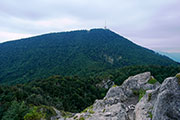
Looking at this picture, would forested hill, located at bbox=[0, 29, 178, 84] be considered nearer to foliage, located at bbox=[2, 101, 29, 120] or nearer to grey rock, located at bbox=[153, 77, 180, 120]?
foliage, located at bbox=[2, 101, 29, 120]

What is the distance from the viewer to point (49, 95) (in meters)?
35.1

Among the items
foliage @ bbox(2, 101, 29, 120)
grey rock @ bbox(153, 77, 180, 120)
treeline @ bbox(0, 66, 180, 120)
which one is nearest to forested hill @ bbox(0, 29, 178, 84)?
treeline @ bbox(0, 66, 180, 120)

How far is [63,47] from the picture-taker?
161 metres

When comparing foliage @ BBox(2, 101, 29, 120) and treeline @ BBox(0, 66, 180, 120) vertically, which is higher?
foliage @ BBox(2, 101, 29, 120)

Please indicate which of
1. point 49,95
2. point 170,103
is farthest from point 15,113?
point 49,95

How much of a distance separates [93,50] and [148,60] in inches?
2933

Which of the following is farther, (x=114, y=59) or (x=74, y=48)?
(x=74, y=48)

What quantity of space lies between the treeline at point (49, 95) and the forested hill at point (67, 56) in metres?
43.7

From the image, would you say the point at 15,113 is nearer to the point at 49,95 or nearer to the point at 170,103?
the point at 170,103

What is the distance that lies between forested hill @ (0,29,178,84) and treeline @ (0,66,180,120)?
4374 centimetres

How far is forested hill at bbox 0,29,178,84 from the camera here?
104 m

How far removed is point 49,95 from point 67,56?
106m

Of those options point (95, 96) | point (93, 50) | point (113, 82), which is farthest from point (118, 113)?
point (93, 50)

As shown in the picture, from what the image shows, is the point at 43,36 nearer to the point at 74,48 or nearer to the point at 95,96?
the point at 74,48
